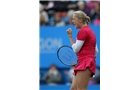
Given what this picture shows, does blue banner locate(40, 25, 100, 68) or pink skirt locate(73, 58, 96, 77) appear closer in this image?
pink skirt locate(73, 58, 96, 77)

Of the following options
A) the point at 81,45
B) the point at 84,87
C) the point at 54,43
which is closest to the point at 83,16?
the point at 81,45

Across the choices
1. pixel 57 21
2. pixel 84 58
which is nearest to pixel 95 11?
pixel 57 21

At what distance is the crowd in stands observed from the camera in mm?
11727

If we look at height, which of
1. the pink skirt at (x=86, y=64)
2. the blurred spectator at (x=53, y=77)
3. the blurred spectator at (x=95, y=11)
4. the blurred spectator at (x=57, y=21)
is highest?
the blurred spectator at (x=95, y=11)

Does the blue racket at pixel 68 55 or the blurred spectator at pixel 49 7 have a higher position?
the blurred spectator at pixel 49 7

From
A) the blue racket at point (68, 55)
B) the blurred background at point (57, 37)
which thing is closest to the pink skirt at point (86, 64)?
the blue racket at point (68, 55)

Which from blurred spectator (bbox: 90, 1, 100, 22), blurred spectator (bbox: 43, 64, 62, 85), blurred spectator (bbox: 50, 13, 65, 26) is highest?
blurred spectator (bbox: 90, 1, 100, 22)

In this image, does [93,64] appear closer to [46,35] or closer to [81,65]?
[81,65]

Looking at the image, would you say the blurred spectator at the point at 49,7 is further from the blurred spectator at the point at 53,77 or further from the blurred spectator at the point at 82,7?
the blurred spectator at the point at 53,77

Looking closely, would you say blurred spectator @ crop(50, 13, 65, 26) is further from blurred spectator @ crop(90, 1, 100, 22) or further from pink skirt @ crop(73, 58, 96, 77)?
pink skirt @ crop(73, 58, 96, 77)

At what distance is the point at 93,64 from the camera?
593 cm

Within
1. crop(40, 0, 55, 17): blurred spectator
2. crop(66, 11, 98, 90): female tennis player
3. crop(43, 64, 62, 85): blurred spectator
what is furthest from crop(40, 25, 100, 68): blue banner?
crop(66, 11, 98, 90): female tennis player

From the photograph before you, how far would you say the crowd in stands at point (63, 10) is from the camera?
11.7 metres

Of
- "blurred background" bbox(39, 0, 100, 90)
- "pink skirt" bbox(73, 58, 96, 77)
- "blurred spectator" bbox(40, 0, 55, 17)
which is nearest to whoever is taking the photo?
"pink skirt" bbox(73, 58, 96, 77)
